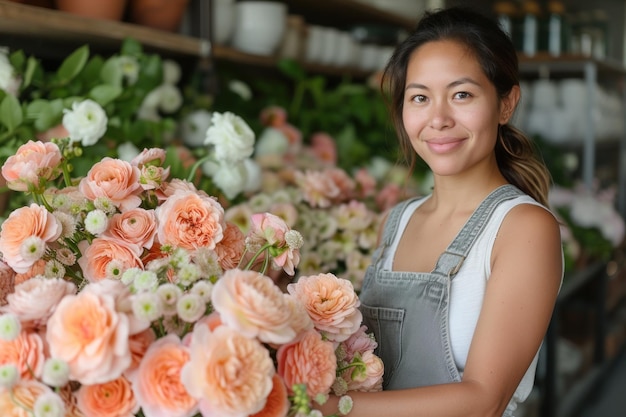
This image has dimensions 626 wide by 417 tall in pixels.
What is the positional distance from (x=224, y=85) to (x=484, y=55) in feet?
3.61

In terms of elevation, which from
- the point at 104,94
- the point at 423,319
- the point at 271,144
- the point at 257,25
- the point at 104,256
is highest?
the point at 257,25

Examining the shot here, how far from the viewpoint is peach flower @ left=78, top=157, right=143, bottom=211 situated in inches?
33.8

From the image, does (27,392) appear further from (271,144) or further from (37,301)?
(271,144)

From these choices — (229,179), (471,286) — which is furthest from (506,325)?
(229,179)

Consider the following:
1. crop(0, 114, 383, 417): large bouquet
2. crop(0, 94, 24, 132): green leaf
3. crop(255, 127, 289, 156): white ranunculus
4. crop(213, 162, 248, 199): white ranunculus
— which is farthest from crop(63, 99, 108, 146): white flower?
crop(255, 127, 289, 156): white ranunculus

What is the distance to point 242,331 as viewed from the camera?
65 centimetres

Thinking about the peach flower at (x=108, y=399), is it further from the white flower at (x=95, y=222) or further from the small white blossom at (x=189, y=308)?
the white flower at (x=95, y=222)

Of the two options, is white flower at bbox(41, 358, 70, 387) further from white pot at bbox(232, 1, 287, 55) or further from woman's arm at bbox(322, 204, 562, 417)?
white pot at bbox(232, 1, 287, 55)

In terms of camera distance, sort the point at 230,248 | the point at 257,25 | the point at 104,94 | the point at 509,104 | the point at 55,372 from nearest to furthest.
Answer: the point at 55,372 < the point at 230,248 < the point at 509,104 < the point at 104,94 < the point at 257,25

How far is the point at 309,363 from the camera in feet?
2.36

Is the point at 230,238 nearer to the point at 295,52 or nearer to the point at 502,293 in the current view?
the point at 502,293

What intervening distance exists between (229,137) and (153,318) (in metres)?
0.72

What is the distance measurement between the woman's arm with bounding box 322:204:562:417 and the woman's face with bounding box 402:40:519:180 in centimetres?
16

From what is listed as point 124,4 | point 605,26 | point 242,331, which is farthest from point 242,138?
point 605,26
